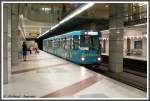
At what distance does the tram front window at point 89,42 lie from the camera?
61.0 ft

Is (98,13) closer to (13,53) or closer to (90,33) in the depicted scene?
(90,33)

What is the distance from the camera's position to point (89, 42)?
1872cm

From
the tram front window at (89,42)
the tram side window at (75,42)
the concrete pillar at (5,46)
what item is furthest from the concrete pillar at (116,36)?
the concrete pillar at (5,46)

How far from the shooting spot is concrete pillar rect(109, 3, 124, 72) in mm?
15125

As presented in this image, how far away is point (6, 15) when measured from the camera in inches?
395

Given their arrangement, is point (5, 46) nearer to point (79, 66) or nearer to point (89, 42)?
point (79, 66)

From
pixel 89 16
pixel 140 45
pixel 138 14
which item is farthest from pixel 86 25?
pixel 140 45

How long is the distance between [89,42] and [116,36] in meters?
3.81

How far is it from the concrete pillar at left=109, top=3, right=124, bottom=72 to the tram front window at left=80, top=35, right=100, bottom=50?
3180 mm

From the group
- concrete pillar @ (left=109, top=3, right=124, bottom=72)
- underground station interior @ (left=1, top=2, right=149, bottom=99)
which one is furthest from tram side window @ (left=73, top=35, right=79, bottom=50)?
concrete pillar @ (left=109, top=3, right=124, bottom=72)

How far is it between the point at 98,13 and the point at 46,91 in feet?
53.5

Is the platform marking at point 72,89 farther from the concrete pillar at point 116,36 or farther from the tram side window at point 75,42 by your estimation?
the tram side window at point 75,42

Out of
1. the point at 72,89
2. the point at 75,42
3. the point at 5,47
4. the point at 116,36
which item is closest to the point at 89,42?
the point at 75,42

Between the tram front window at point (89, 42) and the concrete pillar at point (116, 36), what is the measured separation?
318 cm
